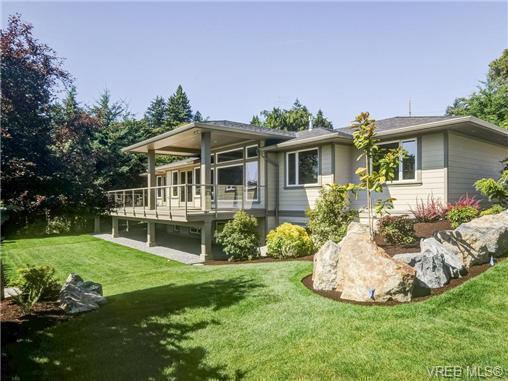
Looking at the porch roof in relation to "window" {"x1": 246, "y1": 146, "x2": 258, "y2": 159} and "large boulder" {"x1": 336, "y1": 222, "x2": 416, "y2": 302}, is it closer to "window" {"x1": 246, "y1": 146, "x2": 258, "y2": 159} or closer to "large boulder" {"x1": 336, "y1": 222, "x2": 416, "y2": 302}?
"window" {"x1": 246, "y1": 146, "x2": 258, "y2": 159}

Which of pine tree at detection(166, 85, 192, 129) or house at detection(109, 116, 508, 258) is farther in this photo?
pine tree at detection(166, 85, 192, 129)

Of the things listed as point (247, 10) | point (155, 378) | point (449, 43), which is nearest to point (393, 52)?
point (449, 43)

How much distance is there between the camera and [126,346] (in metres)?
4.41

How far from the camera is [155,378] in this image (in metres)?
3.63

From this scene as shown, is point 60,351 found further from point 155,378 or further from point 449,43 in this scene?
point 449,43

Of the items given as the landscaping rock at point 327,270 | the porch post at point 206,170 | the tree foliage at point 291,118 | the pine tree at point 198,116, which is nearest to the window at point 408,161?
the landscaping rock at point 327,270

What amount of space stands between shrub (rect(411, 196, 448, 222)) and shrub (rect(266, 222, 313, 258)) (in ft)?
11.6

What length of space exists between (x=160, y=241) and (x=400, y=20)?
47.9 ft

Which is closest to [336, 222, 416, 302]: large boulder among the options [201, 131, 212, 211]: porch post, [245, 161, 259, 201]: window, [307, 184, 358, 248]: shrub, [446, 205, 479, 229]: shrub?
[307, 184, 358, 248]: shrub

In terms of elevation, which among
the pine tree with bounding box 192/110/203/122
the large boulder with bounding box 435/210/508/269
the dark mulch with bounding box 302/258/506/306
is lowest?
the dark mulch with bounding box 302/258/506/306

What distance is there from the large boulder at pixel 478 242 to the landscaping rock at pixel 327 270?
2.70 metres

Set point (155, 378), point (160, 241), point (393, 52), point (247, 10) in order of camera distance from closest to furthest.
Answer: point (155, 378) → point (247, 10) → point (393, 52) → point (160, 241)

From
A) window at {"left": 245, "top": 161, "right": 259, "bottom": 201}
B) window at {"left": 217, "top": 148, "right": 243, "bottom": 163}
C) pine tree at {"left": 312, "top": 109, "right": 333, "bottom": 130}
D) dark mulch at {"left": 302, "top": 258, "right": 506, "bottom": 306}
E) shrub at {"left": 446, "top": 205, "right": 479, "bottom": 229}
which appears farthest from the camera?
pine tree at {"left": 312, "top": 109, "right": 333, "bottom": 130}

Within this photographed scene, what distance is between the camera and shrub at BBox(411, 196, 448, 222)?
32.4 feet
